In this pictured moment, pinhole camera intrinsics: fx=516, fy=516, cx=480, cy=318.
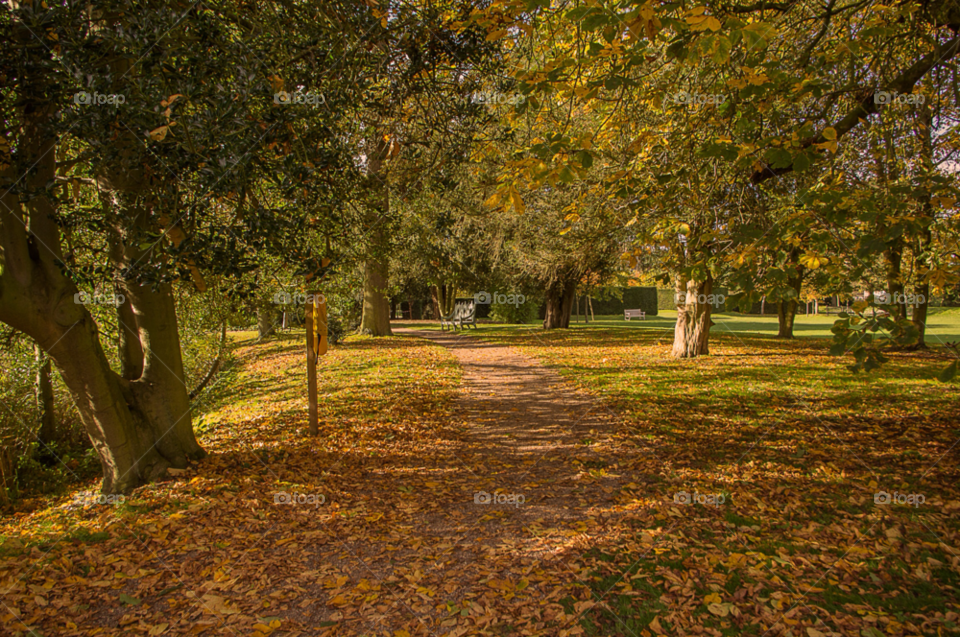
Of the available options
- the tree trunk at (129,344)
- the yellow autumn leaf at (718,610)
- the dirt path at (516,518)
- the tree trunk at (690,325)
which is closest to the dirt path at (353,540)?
the dirt path at (516,518)

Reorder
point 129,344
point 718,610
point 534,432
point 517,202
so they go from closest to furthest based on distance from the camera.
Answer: point 718,610
point 517,202
point 129,344
point 534,432

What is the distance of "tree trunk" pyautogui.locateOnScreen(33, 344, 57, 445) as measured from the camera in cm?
593

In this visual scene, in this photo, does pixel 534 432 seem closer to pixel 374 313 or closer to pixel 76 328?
pixel 76 328

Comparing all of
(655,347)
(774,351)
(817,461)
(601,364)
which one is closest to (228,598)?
(817,461)

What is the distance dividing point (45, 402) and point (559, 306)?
19.1 meters

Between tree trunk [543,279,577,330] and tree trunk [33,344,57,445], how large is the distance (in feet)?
59.1

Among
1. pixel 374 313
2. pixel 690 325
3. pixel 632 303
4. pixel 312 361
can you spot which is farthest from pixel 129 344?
pixel 632 303

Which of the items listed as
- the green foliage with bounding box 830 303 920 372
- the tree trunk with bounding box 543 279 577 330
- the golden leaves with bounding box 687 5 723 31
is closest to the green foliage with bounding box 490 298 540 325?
the tree trunk with bounding box 543 279 577 330

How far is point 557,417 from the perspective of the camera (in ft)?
23.4

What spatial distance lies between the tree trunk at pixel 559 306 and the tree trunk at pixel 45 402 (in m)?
18.0

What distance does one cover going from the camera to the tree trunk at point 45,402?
233 inches

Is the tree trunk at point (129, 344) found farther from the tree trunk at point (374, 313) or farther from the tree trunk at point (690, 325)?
the tree trunk at point (374, 313)

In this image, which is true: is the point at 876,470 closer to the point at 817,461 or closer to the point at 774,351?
the point at 817,461

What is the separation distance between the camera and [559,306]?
2303 cm
